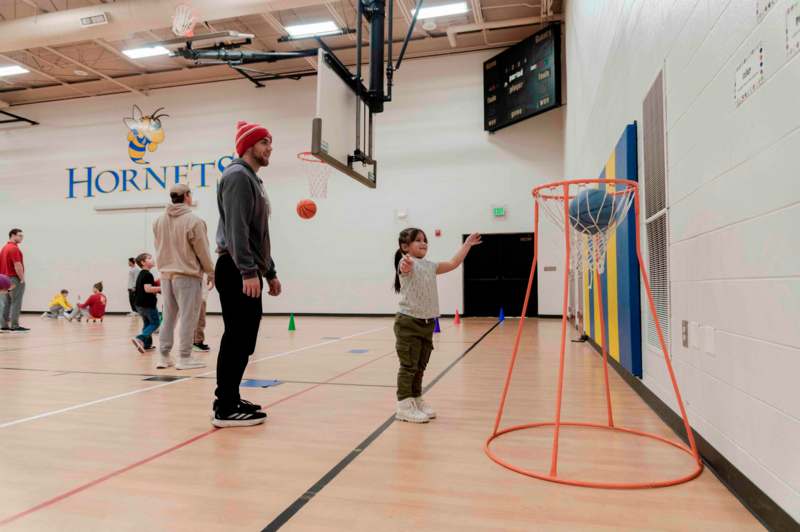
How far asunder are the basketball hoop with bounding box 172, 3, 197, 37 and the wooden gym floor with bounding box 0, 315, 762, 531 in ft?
19.0

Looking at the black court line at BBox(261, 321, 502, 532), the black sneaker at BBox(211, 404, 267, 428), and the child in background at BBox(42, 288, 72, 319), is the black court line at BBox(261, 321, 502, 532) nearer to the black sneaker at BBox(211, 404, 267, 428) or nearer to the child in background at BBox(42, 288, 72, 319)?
the black sneaker at BBox(211, 404, 267, 428)

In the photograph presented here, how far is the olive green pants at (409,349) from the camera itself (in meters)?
2.60

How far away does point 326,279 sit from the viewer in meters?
11.6

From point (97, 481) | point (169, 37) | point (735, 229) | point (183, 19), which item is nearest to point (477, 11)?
point (183, 19)

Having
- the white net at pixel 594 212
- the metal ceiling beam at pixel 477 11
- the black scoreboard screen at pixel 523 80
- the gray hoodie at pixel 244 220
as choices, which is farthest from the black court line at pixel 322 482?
the metal ceiling beam at pixel 477 11

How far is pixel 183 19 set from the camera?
7809 millimetres

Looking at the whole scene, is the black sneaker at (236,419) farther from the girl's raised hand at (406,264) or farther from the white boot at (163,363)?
the white boot at (163,363)

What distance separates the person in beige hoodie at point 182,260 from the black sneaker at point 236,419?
163cm

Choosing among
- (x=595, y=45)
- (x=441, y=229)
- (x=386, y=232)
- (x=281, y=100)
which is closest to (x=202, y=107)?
(x=281, y=100)

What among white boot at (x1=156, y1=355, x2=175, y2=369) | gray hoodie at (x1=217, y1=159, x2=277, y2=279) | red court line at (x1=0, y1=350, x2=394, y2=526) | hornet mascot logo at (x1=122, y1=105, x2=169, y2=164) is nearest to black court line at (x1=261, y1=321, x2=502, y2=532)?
red court line at (x1=0, y1=350, x2=394, y2=526)

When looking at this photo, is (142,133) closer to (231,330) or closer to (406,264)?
(231,330)

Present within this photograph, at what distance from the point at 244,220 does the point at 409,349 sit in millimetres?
1001

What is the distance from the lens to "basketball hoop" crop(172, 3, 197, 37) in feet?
25.3

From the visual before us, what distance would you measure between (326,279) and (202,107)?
5.13 m
